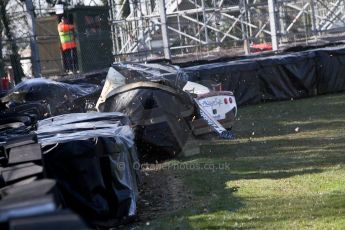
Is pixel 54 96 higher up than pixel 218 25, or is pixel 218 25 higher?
pixel 54 96

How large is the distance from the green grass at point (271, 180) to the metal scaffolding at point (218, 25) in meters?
13.2

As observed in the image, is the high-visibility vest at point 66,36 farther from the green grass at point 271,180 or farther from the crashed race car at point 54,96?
the green grass at point 271,180

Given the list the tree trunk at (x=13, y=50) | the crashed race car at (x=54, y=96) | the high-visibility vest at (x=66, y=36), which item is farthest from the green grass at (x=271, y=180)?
the high-visibility vest at (x=66, y=36)

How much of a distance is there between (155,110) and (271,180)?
3430 mm

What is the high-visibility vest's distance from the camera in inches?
968

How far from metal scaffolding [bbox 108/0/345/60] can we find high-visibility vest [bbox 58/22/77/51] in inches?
111

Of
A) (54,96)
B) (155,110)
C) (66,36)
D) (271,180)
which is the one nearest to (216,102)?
(155,110)

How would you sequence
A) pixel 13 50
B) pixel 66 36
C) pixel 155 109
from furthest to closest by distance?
pixel 66 36 → pixel 13 50 → pixel 155 109

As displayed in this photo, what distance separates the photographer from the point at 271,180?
993cm

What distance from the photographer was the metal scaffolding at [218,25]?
2997 cm

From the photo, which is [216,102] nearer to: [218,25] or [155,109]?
[155,109]

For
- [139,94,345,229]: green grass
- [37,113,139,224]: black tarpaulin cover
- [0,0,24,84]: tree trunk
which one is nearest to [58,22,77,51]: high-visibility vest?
[0,0,24,84]: tree trunk

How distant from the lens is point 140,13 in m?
30.7

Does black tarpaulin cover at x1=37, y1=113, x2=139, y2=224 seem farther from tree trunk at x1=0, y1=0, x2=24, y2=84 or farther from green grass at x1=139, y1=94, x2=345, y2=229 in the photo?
tree trunk at x1=0, y1=0, x2=24, y2=84
